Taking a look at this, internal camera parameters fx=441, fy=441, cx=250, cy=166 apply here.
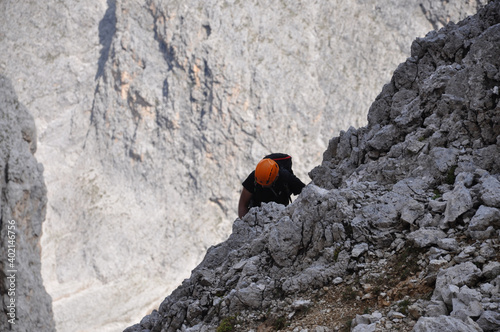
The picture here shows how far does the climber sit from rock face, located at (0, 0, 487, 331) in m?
64.5

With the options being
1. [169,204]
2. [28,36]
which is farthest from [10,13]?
[169,204]

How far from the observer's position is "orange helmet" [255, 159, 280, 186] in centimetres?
1127

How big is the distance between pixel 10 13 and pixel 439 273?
102m

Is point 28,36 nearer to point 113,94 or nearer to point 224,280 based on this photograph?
point 113,94

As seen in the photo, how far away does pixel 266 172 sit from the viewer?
1127 cm

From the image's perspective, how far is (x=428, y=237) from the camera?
6496 mm

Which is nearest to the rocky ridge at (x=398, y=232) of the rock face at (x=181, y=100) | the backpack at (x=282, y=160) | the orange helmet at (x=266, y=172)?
the orange helmet at (x=266, y=172)

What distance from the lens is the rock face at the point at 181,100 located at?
7862cm

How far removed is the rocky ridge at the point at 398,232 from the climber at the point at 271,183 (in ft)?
2.90

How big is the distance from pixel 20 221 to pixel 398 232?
30.9 metres

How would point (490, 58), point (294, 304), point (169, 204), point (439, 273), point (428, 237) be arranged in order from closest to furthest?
point (439, 273), point (428, 237), point (294, 304), point (490, 58), point (169, 204)

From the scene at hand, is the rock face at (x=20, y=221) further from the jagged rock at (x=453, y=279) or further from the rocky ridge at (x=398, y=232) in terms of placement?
the jagged rock at (x=453, y=279)

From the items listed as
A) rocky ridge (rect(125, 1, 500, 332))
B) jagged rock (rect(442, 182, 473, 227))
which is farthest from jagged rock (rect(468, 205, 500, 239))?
jagged rock (rect(442, 182, 473, 227))

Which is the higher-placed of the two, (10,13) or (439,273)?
(10,13)
